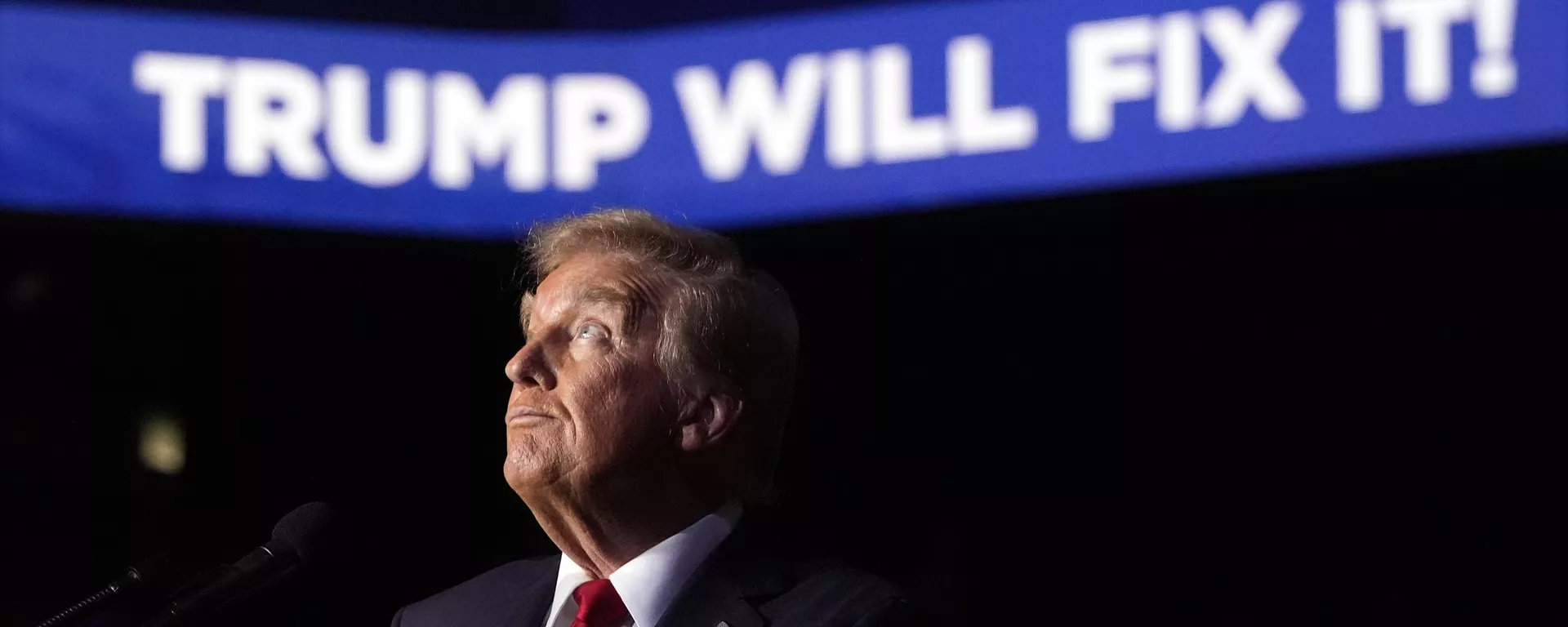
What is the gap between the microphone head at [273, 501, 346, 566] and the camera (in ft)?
5.91

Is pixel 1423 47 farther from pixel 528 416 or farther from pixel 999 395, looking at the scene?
pixel 528 416

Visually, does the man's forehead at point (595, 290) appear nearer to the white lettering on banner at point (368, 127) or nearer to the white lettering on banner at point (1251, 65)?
the white lettering on banner at point (1251, 65)

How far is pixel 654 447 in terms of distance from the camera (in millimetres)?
2062

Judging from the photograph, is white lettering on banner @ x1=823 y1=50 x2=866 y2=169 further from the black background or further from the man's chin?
the man's chin

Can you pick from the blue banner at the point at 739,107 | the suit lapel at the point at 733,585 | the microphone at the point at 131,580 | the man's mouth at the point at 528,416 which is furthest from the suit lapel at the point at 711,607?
the blue banner at the point at 739,107

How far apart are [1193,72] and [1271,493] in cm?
83

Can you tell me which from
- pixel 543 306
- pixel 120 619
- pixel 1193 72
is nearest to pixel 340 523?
pixel 120 619

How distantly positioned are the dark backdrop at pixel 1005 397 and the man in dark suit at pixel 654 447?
1.38 m

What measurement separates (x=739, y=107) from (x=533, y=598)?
5.52ft

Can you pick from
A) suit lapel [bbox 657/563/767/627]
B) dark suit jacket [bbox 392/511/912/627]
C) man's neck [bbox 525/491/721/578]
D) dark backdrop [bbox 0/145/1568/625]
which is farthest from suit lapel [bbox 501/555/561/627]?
dark backdrop [bbox 0/145/1568/625]

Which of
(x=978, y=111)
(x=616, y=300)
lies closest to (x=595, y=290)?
(x=616, y=300)

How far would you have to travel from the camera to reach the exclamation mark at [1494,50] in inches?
118

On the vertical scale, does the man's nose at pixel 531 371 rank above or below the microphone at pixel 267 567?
above

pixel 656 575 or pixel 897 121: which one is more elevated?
pixel 897 121
